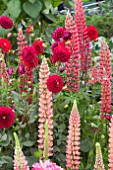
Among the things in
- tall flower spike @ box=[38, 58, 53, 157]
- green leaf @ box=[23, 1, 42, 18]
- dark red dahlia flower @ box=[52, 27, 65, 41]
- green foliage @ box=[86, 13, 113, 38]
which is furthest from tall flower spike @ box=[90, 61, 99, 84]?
green foliage @ box=[86, 13, 113, 38]

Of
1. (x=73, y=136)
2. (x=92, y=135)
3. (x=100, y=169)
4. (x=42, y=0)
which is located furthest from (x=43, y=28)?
(x=100, y=169)

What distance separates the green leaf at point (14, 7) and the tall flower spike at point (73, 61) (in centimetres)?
154

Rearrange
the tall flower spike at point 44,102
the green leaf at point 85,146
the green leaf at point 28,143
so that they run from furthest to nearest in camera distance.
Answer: the green leaf at point 85,146, the green leaf at point 28,143, the tall flower spike at point 44,102

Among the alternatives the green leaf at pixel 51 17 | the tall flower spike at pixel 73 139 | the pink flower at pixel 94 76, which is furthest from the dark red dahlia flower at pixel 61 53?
the green leaf at pixel 51 17

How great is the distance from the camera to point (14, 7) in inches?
153

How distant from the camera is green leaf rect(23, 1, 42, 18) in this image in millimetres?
3865

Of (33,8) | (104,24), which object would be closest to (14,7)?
(33,8)

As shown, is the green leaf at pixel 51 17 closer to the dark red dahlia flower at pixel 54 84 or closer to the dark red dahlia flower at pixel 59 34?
the dark red dahlia flower at pixel 59 34

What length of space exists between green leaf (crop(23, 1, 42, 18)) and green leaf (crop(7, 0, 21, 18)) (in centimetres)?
6

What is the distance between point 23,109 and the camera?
2246mm

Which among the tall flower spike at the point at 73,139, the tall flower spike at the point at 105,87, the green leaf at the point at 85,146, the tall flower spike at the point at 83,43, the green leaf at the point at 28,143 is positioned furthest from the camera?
the tall flower spike at the point at 83,43

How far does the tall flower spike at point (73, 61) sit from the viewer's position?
2395 millimetres

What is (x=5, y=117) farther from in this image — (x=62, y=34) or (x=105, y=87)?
(x=62, y=34)

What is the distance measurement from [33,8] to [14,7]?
0.54 feet
